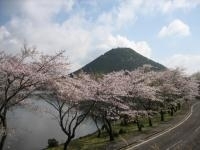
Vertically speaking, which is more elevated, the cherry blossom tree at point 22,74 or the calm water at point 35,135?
the cherry blossom tree at point 22,74

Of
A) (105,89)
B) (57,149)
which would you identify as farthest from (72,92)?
(57,149)

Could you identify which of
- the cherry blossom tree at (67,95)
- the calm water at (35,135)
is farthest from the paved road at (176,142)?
the calm water at (35,135)

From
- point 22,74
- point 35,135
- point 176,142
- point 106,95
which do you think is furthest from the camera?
point 35,135

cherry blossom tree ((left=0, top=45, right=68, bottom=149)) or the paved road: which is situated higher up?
cherry blossom tree ((left=0, top=45, right=68, bottom=149))

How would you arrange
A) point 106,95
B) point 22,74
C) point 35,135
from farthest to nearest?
point 35,135 → point 106,95 → point 22,74

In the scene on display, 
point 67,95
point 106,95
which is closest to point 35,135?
point 106,95

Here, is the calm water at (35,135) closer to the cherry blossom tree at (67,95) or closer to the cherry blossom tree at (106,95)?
the cherry blossom tree at (106,95)

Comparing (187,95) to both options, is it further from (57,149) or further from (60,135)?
(57,149)

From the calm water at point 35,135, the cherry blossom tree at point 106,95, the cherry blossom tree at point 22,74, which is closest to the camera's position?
the cherry blossom tree at point 22,74

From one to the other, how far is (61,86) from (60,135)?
126 feet

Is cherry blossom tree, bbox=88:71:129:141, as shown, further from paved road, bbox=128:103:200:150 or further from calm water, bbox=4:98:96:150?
calm water, bbox=4:98:96:150

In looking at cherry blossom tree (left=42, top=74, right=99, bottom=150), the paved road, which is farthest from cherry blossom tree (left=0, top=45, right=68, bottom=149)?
the paved road

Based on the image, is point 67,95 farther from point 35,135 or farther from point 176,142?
point 35,135

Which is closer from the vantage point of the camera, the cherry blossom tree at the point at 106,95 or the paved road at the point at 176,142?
the paved road at the point at 176,142
